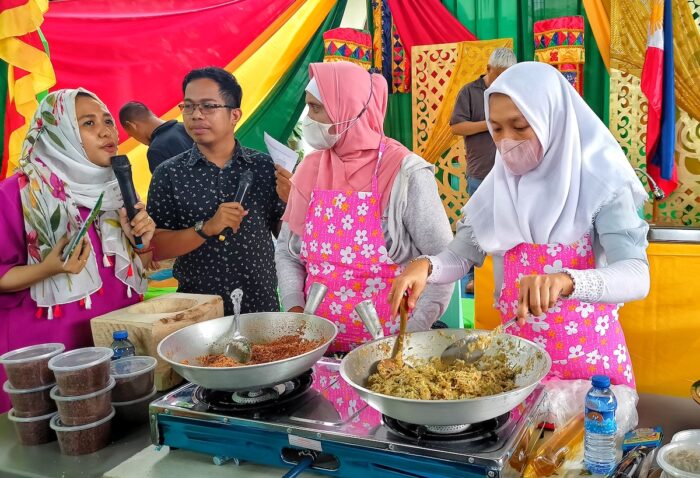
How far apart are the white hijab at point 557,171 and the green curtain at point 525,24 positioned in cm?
368

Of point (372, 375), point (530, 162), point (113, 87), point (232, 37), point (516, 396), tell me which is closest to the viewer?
point (516, 396)

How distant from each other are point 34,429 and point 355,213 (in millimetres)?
976

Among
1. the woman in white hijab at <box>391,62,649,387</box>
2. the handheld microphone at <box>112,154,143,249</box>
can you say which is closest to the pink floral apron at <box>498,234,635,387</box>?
the woman in white hijab at <box>391,62,649,387</box>

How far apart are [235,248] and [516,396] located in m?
1.36

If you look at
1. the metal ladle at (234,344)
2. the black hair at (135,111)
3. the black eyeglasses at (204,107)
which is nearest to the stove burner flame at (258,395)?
the metal ladle at (234,344)

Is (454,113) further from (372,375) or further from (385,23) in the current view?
(372,375)

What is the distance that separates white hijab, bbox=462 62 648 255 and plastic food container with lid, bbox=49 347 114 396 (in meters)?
0.97

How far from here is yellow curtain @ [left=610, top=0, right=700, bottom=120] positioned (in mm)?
3972

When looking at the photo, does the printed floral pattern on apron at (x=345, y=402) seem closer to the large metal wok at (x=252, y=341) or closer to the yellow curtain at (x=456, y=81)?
the large metal wok at (x=252, y=341)

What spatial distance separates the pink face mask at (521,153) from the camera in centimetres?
137

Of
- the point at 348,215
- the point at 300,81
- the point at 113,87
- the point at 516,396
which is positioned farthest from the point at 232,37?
the point at 516,396

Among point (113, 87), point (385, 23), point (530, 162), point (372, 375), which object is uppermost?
point (385, 23)

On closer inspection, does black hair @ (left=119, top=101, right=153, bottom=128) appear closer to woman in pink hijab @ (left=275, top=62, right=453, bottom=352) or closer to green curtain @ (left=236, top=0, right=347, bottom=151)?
green curtain @ (left=236, top=0, right=347, bottom=151)

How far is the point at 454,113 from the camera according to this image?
434 cm
